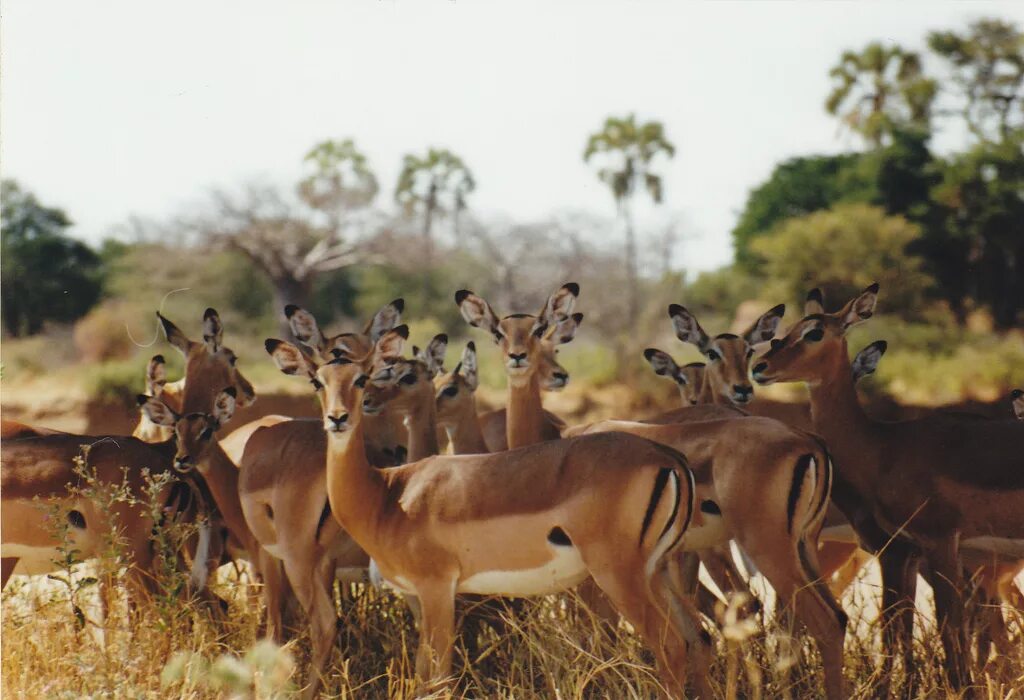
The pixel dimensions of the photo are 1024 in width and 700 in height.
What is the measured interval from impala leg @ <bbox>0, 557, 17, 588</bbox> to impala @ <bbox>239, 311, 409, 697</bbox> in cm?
203

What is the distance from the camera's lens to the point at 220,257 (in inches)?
1452

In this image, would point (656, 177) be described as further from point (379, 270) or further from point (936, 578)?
point (936, 578)

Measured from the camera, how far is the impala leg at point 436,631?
5.17 metres

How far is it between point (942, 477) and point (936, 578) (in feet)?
1.71

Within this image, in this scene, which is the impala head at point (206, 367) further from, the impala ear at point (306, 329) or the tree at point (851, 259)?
the tree at point (851, 259)

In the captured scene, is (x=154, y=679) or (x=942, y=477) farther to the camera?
(x=942, y=477)

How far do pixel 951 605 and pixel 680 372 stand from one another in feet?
9.97

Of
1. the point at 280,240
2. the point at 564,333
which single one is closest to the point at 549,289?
the point at 280,240

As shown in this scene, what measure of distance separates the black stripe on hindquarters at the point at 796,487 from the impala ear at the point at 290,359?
7.74 ft

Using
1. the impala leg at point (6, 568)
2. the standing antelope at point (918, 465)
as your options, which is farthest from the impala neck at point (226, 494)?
the standing antelope at point (918, 465)

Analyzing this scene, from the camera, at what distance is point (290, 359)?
19.5ft

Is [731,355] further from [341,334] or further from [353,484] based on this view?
[353,484]

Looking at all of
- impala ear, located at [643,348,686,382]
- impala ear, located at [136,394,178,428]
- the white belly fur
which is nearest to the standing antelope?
impala ear, located at [643,348,686,382]

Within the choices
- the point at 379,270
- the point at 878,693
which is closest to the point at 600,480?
the point at 878,693
